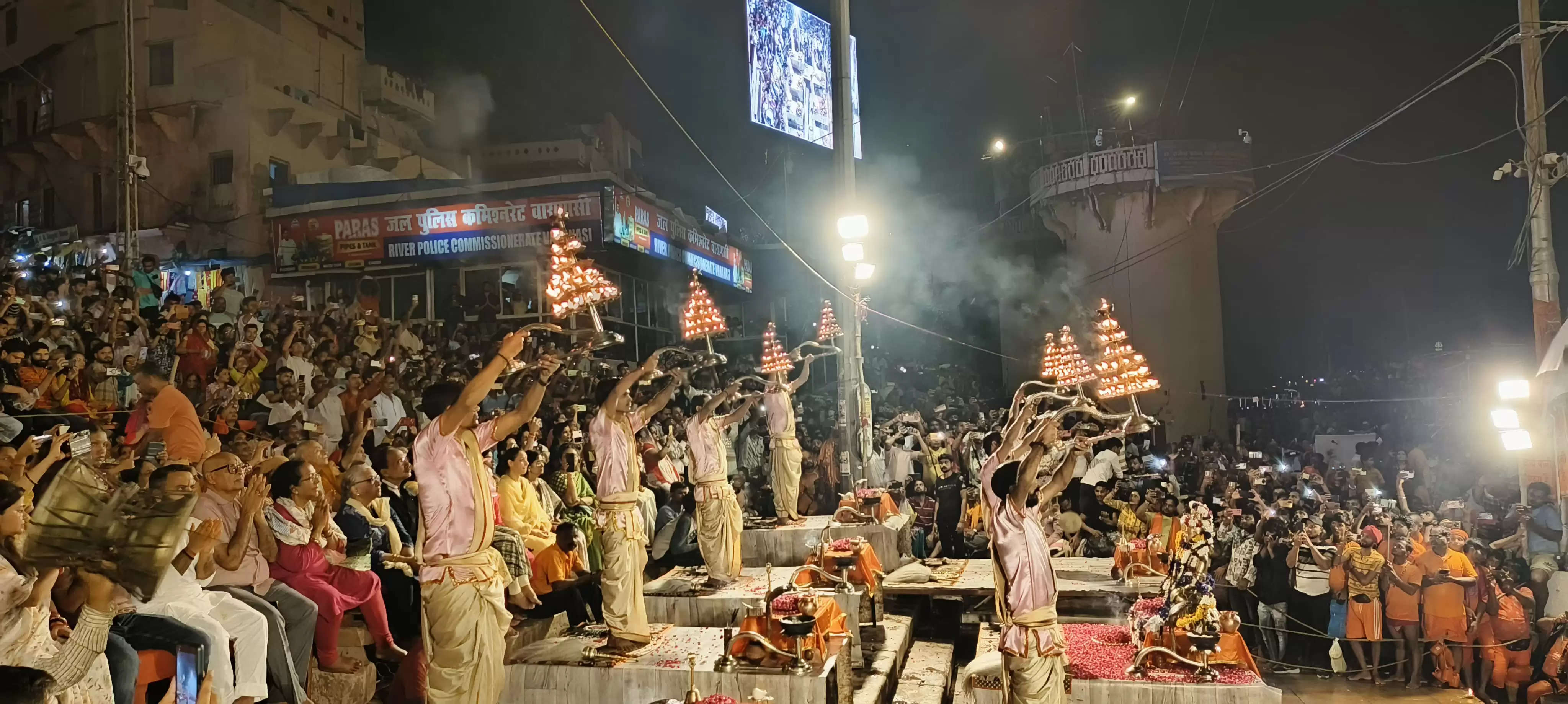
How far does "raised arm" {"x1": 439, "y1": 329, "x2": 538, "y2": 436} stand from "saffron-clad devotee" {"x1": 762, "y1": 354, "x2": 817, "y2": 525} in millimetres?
7335

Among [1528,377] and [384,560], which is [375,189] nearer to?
[384,560]

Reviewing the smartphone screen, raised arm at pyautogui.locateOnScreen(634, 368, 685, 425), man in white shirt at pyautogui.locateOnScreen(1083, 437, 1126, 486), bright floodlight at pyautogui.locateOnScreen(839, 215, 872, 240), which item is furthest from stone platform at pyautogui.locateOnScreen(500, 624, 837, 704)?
man in white shirt at pyautogui.locateOnScreen(1083, 437, 1126, 486)

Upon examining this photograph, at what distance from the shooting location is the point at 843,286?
1423cm

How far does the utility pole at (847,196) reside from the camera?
13.8 metres

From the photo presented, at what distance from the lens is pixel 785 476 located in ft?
40.6

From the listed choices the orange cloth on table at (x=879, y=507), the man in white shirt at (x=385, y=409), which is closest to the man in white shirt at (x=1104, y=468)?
the orange cloth on table at (x=879, y=507)

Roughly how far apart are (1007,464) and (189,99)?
814 inches

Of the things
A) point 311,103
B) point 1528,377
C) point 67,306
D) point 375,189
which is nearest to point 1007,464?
point 1528,377

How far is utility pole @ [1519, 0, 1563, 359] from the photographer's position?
11.9 meters

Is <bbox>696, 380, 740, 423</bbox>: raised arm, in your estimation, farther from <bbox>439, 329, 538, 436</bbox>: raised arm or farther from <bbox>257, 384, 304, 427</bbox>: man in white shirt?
<bbox>439, 329, 538, 436</bbox>: raised arm

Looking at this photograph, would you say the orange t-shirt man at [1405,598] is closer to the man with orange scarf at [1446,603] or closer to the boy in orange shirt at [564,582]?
the man with orange scarf at [1446,603]

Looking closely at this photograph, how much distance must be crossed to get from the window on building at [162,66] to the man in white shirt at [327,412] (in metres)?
13.3

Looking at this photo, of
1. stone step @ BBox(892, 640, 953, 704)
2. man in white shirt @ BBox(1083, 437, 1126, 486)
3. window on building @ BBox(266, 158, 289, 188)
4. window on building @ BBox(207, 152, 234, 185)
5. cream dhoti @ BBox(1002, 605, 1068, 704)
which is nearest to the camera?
cream dhoti @ BBox(1002, 605, 1068, 704)

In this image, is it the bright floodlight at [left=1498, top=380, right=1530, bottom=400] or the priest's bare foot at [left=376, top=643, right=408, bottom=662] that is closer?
the priest's bare foot at [left=376, top=643, right=408, bottom=662]
